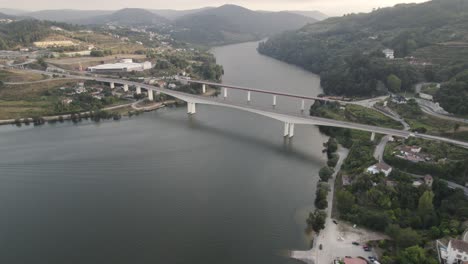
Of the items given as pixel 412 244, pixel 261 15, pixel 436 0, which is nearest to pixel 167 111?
pixel 412 244

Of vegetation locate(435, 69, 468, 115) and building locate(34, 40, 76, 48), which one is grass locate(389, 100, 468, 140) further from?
building locate(34, 40, 76, 48)

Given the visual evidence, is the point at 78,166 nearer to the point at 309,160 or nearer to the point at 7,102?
the point at 309,160

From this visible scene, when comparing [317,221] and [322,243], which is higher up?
[317,221]

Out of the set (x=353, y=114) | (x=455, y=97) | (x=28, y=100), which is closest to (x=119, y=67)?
(x=28, y=100)

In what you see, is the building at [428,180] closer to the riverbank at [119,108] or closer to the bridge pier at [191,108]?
the bridge pier at [191,108]

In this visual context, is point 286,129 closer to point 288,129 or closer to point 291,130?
point 288,129

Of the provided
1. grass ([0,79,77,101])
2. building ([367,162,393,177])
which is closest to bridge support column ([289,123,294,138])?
building ([367,162,393,177])

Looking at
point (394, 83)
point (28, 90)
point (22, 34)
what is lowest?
point (28, 90)

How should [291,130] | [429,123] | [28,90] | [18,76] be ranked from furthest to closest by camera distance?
[18,76], [28,90], [291,130], [429,123]
